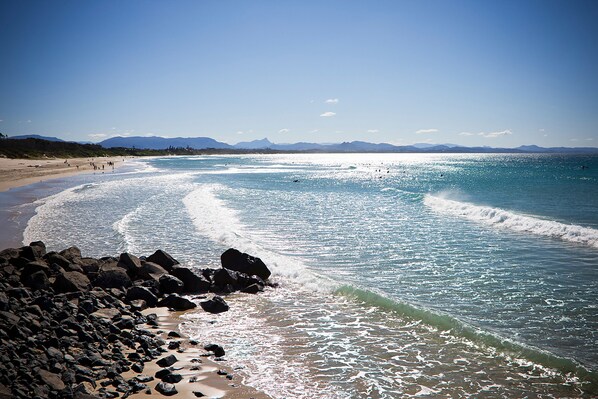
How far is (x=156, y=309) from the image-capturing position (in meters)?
11.7

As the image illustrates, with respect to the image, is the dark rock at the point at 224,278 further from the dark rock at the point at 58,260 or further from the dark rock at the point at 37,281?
the dark rock at the point at 37,281

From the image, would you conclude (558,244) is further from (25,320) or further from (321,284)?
(25,320)

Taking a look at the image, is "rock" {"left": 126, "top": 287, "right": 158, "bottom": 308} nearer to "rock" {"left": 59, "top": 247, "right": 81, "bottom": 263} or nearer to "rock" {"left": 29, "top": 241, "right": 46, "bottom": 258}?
"rock" {"left": 59, "top": 247, "right": 81, "bottom": 263}

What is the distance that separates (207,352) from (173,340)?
108 cm

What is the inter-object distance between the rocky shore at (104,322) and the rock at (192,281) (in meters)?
0.03

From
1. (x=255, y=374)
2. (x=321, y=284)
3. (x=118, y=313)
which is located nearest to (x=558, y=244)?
(x=321, y=284)

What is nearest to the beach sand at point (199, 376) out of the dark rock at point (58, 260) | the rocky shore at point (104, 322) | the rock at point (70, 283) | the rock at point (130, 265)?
the rocky shore at point (104, 322)

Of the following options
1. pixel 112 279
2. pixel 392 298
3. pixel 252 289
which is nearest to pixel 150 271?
pixel 112 279

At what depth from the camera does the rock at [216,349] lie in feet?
28.7

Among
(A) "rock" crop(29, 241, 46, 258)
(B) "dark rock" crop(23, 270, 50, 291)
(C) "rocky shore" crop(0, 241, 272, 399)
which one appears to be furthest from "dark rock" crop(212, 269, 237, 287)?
(A) "rock" crop(29, 241, 46, 258)

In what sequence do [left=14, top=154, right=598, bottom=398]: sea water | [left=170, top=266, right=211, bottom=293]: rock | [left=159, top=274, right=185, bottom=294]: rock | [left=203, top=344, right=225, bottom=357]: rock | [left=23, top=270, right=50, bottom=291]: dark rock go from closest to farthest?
1. [left=14, top=154, right=598, bottom=398]: sea water
2. [left=203, top=344, right=225, bottom=357]: rock
3. [left=23, top=270, right=50, bottom=291]: dark rock
4. [left=159, top=274, right=185, bottom=294]: rock
5. [left=170, top=266, right=211, bottom=293]: rock

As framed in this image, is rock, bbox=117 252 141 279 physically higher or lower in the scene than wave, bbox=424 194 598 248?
higher

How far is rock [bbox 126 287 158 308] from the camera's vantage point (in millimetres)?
11992

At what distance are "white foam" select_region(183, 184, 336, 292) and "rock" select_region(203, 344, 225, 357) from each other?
508 centimetres
